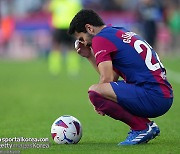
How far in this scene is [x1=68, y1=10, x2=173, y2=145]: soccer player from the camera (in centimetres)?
828

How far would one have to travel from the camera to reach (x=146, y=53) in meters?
8.39

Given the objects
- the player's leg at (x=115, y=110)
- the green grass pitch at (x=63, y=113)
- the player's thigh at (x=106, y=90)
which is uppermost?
the player's thigh at (x=106, y=90)

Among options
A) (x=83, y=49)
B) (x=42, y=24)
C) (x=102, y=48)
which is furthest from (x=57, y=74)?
(x=102, y=48)

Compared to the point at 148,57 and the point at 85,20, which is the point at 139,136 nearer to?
the point at 148,57

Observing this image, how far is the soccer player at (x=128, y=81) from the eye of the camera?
8.28 metres

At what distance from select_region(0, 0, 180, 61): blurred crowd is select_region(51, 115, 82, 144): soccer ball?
70.2ft

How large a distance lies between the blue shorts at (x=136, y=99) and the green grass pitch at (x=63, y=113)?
46 centimetres

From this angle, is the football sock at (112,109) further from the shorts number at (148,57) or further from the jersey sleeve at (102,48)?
the shorts number at (148,57)

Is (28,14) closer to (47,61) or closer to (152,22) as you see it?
(47,61)

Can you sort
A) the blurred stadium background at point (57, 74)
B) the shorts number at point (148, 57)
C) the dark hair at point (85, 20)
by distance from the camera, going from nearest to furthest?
the shorts number at point (148, 57) → the dark hair at point (85, 20) → the blurred stadium background at point (57, 74)

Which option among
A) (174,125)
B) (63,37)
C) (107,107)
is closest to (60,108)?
(174,125)

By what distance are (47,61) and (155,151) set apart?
22.7 m

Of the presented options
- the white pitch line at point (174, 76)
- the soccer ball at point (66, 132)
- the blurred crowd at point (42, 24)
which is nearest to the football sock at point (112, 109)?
the soccer ball at point (66, 132)

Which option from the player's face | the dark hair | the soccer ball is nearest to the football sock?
the soccer ball
